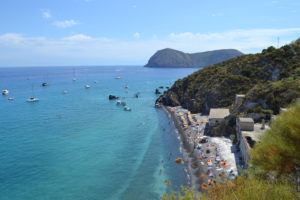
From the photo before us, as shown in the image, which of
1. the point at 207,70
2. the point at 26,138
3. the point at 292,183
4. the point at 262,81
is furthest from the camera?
the point at 207,70

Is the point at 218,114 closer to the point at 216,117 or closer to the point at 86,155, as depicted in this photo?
the point at 216,117

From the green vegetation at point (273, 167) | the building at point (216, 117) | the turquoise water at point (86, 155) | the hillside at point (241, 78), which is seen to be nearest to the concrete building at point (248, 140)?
the turquoise water at point (86, 155)

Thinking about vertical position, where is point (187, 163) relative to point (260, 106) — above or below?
below

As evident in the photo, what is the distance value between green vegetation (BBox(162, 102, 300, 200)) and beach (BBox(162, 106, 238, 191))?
9380mm

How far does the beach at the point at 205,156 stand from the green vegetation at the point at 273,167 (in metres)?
9.38

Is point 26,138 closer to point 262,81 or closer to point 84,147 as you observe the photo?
point 84,147

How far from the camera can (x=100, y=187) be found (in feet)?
75.9

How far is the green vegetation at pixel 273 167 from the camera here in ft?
26.1

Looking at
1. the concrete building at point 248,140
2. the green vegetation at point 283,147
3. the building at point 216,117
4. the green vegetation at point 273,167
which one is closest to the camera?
the green vegetation at point 273,167

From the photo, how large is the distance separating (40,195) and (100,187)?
6.15m

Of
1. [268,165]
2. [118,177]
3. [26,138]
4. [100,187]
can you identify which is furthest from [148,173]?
[26,138]

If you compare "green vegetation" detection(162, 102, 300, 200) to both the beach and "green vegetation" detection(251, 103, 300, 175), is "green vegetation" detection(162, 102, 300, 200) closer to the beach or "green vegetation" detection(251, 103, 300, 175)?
"green vegetation" detection(251, 103, 300, 175)

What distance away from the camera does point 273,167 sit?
970cm

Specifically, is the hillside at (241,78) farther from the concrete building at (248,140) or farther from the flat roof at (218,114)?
the concrete building at (248,140)
